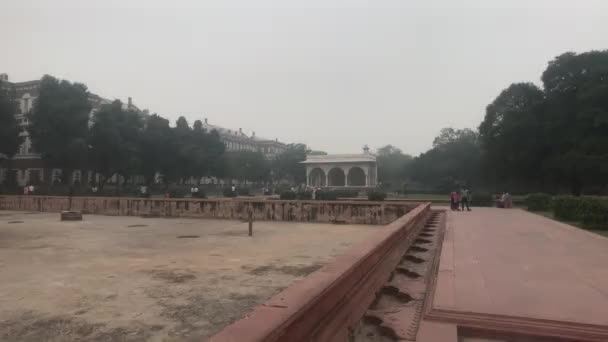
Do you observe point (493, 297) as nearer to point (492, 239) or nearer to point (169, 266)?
point (169, 266)

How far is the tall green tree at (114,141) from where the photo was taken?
40.1 meters

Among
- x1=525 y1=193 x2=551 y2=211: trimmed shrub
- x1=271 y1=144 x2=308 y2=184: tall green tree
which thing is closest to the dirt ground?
x1=525 y1=193 x2=551 y2=211: trimmed shrub

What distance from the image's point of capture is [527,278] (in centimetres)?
584

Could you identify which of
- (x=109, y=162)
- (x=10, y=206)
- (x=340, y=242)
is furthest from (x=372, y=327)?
(x=109, y=162)

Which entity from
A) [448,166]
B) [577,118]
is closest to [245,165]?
[448,166]

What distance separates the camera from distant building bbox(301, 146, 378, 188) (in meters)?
54.8

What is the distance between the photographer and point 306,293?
2.63 meters

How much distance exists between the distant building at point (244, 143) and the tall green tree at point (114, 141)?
38481 millimetres

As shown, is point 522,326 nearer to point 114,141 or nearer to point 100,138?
point 114,141

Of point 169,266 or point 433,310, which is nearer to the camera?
point 433,310

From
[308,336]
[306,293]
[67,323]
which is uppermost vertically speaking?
[306,293]

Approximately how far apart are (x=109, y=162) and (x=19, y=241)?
109 feet

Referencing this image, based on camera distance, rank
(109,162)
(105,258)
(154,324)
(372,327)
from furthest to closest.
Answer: (109,162) → (105,258) → (154,324) → (372,327)

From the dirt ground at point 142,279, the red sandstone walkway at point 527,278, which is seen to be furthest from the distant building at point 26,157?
the red sandstone walkway at point 527,278
